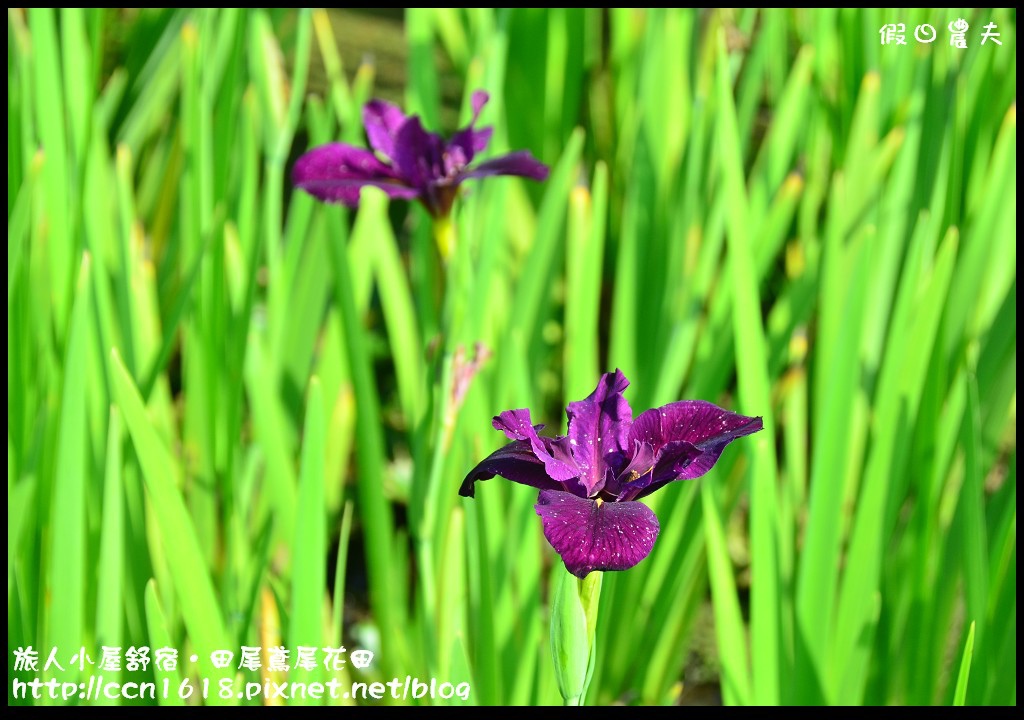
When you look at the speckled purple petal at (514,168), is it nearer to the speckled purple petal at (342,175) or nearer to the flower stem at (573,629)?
the speckled purple petal at (342,175)

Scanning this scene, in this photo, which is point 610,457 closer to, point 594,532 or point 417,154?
point 594,532

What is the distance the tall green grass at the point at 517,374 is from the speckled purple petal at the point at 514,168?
2.7 inches

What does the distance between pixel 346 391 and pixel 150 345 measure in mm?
226

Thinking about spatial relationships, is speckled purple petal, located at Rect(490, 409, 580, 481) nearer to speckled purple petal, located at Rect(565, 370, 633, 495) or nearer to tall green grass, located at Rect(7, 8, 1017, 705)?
speckled purple petal, located at Rect(565, 370, 633, 495)

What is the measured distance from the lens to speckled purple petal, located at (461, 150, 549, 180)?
0.78 m

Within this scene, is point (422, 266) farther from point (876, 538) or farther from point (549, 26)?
point (876, 538)

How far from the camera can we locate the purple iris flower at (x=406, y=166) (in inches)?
32.0

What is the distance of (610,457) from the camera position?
53 centimetres

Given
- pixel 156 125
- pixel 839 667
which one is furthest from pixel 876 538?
pixel 156 125

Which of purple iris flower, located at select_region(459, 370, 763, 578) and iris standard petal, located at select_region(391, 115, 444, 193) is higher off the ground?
iris standard petal, located at select_region(391, 115, 444, 193)

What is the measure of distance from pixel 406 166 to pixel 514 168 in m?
0.11

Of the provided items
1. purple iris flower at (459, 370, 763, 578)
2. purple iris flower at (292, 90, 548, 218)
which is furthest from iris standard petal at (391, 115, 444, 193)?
purple iris flower at (459, 370, 763, 578)

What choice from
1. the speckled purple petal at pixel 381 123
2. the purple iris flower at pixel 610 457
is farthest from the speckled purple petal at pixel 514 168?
the purple iris flower at pixel 610 457

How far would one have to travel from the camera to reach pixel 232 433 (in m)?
0.98
